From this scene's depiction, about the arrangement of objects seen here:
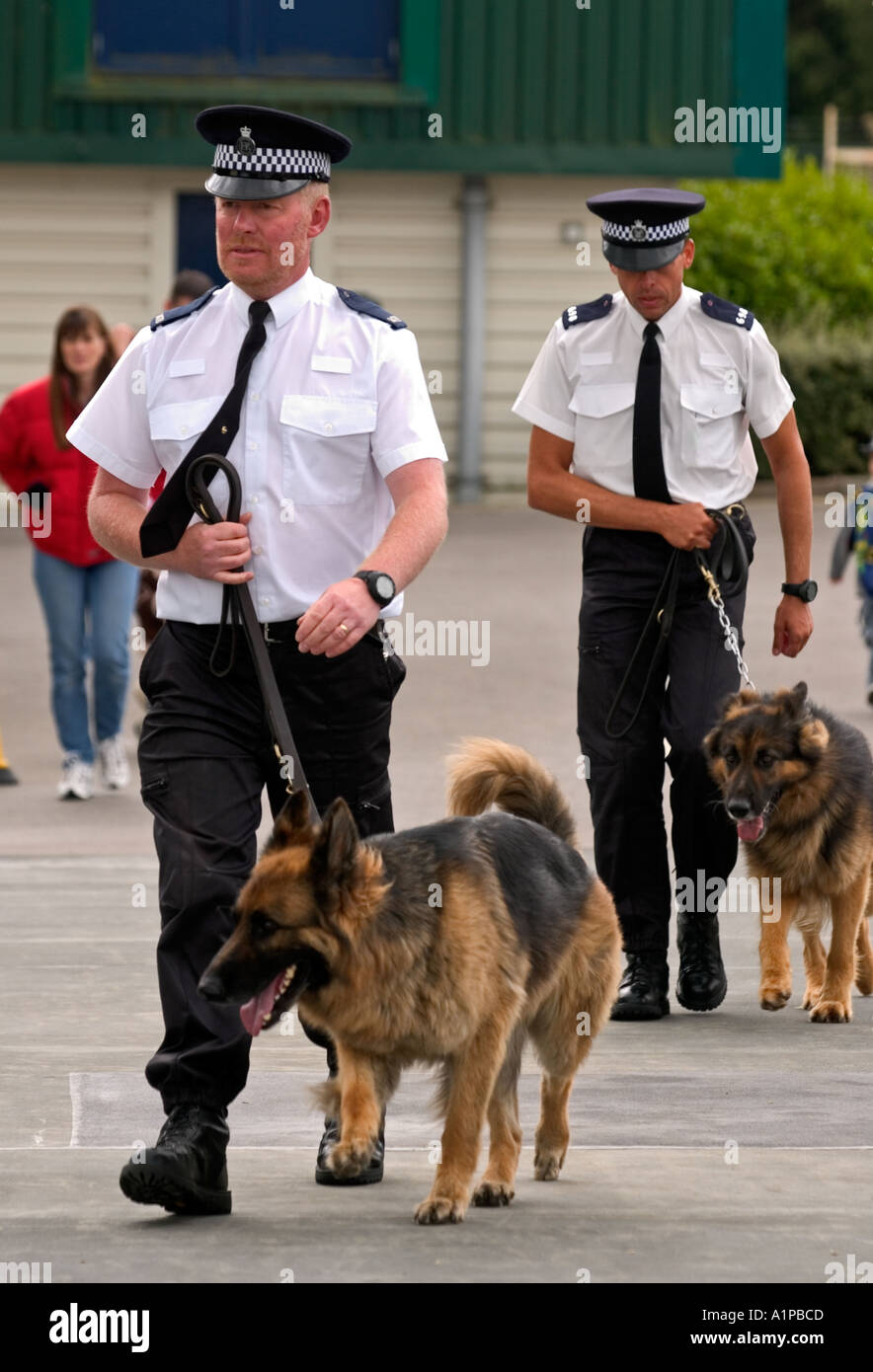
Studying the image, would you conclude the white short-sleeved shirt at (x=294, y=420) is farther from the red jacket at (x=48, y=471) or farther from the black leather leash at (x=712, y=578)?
the red jacket at (x=48, y=471)

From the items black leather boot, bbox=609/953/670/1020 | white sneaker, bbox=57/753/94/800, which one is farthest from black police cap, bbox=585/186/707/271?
white sneaker, bbox=57/753/94/800

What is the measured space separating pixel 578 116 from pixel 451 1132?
68.0 ft

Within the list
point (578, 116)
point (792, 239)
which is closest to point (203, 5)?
point (578, 116)

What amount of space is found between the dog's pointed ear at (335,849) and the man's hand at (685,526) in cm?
295

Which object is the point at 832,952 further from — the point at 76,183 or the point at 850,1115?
the point at 76,183

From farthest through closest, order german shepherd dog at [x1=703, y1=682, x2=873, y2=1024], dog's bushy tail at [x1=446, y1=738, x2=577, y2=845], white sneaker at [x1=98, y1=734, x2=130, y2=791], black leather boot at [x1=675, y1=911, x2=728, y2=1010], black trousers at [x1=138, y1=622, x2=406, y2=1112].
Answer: white sneaker at [x1=98, y1=734, x2=130, y2=791] < black leather boot at [x1=675, y1=911, x2=728, y2=1010] < german shepherd dog at [x1=703, y1=682, x2=873, y2=1024] < dog's bushy tail at [x1=446, y1=738, x2=577, y2=845] < black trousers at [x1=138, y1=622, x2=406, y2=1112]

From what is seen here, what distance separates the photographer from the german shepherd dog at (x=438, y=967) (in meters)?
4.73

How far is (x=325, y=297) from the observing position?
5.42 meters

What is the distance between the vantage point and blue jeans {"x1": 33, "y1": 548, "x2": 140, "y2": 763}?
39.0ft

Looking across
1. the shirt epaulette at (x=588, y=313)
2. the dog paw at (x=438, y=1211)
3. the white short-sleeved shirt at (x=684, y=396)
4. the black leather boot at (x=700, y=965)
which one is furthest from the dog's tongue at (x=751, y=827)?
the dog paw at (x=438, y=1211)

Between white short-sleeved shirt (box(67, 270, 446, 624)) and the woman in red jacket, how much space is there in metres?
6.35

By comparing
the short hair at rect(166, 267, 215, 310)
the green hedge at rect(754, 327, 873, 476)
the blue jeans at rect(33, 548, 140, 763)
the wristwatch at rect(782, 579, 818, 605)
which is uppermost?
the short hair at rect(166, 267, 215, 310)

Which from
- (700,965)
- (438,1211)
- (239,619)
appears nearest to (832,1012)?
(700,965)

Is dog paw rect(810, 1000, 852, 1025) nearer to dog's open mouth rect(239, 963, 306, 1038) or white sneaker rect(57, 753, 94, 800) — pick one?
dog's open mouth rect(239, 963, 306, 1038)
